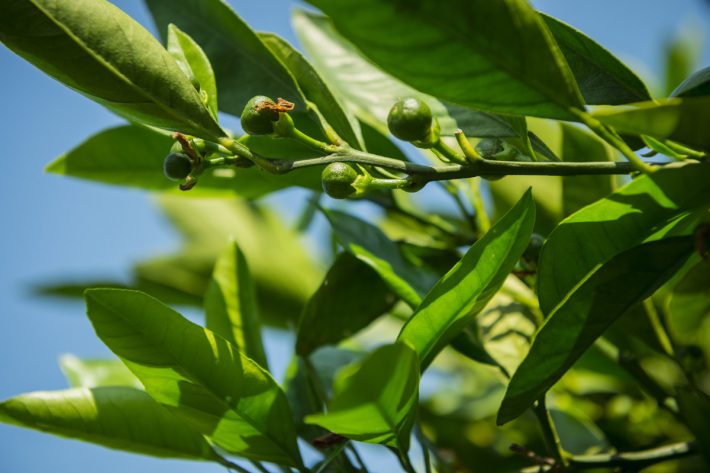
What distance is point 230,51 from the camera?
3.67 feet

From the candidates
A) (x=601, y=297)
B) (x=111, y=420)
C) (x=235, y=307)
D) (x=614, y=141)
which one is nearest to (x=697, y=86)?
(x=614, y=141)

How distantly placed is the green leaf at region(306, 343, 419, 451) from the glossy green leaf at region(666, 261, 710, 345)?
1.52 ft

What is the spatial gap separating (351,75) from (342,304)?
1.29 feet

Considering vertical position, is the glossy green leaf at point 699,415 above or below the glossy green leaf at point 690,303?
below

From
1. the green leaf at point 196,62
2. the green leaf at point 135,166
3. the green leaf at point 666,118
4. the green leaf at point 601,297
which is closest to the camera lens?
the green leaf at point 666,118

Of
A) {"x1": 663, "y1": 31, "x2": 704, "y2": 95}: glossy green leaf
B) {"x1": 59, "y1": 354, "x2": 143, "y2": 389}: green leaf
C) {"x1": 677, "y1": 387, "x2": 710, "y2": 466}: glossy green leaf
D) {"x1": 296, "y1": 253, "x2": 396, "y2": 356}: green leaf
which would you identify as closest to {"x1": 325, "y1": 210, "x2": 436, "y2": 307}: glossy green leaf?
{"x1": 296, "y1": 253, "x2": 396, "y2": 356}: green leaf

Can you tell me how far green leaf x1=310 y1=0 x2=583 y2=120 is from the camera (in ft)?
2.28

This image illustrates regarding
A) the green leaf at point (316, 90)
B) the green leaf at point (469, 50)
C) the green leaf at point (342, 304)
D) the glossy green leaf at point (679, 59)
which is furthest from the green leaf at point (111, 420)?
the glossy green leaf at point (679, 59)

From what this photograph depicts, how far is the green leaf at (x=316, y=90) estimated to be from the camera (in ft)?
3.26

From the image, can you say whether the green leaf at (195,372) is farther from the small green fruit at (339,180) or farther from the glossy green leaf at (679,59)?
the glossy green leaf at (679,59)

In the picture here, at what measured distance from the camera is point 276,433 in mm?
1031

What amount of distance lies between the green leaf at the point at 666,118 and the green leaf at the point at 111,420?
765 millimetres

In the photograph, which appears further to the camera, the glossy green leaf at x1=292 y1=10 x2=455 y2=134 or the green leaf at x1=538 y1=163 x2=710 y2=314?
the glossy green leaf at x1=292 y1=10 x2=455 y2=134

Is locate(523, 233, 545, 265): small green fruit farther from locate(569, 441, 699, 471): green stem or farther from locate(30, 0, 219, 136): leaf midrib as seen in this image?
locate(30, 0, 219, 136): leaf midrib
